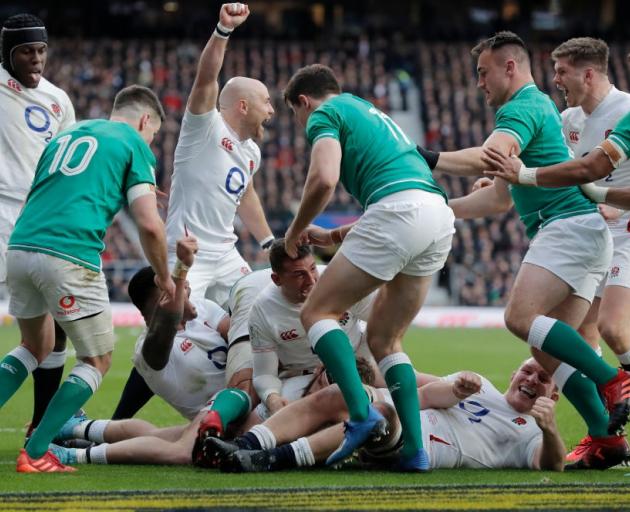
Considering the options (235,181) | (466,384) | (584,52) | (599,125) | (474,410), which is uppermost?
(584,52)

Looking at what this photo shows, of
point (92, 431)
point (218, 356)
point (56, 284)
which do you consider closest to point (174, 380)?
point (218, 356)

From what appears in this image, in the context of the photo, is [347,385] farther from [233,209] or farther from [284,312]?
[233,209]

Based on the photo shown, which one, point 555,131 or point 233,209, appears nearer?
point 555,131

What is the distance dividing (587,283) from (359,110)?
5.90ft

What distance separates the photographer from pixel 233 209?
8.79 meters

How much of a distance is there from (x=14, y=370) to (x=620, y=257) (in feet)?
13.9

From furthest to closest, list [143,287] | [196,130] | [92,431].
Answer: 1. [196,130]
2. [143,287]
3. [92,431]

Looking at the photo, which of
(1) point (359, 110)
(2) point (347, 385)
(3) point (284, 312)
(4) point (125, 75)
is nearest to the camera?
(2) point (347, 385)

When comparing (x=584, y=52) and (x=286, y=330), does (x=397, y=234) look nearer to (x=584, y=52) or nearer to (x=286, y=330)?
(x=286, y=330)

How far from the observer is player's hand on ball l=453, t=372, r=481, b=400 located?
6.28 meters

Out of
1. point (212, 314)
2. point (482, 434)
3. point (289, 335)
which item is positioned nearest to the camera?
point (482, 434)

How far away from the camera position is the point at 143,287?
24.3 ft

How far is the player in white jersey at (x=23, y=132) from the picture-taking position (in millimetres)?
7684

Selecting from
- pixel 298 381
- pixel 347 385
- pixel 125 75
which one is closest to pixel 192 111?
pixel 298 381
